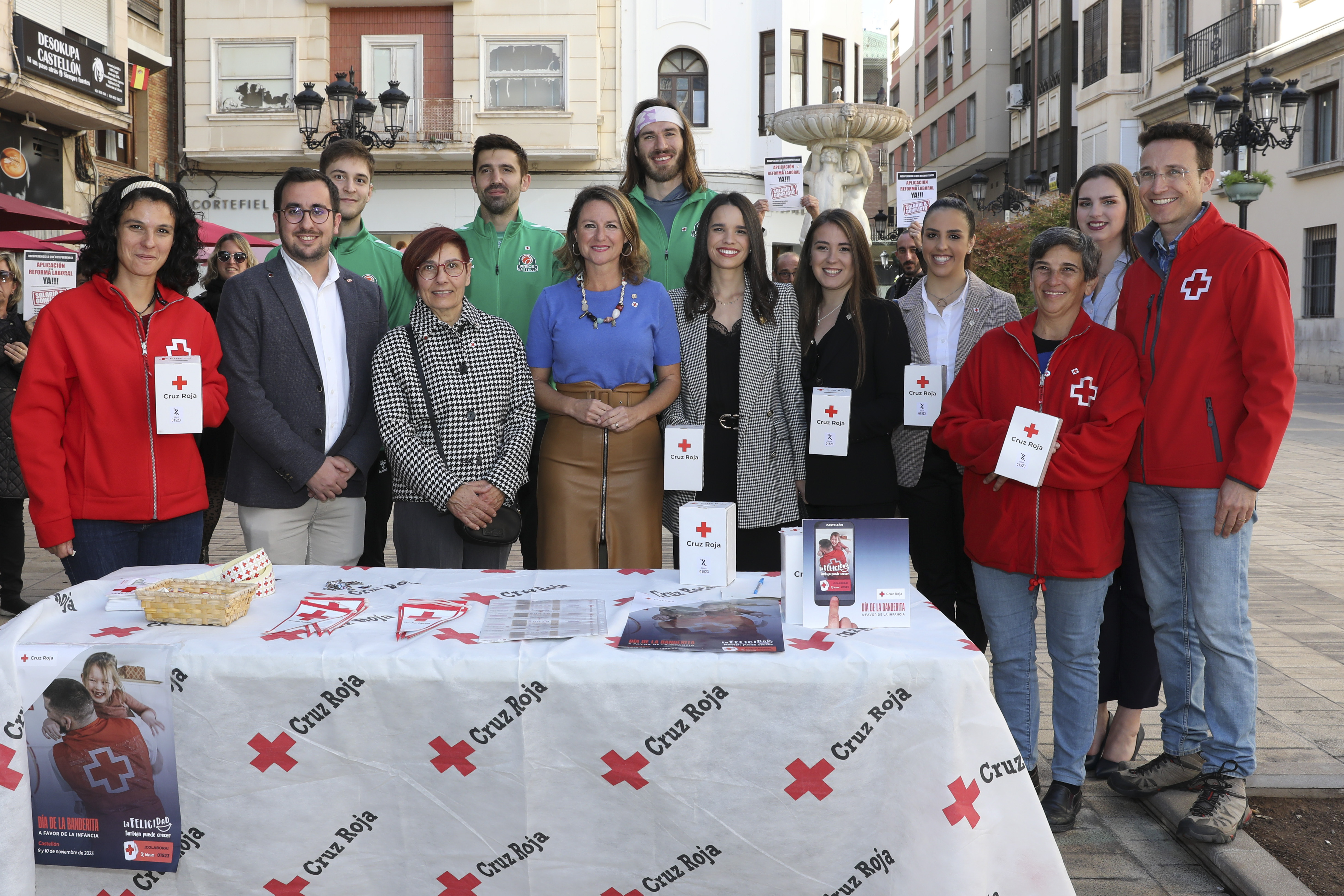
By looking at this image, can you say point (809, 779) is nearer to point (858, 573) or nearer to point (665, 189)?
point (858, 573)

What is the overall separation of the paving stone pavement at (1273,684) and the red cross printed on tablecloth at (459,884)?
166 centimetres

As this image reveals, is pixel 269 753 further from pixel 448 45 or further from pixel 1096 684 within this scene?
pixel 448 45

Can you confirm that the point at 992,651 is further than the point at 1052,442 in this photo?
Yes

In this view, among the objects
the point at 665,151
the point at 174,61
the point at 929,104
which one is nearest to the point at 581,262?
the point at 665,151

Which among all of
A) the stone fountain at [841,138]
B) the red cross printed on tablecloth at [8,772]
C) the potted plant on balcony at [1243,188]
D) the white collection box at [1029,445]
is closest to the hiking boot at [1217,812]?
the white collection box at [1029,445]

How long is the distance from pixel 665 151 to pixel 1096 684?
2.68 metres

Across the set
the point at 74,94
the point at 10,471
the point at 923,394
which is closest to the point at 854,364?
the point at 923,394

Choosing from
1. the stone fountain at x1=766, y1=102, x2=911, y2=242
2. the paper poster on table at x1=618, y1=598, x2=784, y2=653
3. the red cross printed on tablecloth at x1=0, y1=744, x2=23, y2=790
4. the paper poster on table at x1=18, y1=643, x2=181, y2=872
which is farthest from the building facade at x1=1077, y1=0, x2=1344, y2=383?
the red cross printed on tablecloth at x1=0, y1=744, x2=23, y2=790

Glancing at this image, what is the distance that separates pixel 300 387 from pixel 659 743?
207 cm

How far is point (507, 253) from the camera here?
4.46 meters

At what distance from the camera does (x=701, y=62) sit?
2245cm

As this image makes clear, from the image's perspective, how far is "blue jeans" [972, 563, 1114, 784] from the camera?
3297mm

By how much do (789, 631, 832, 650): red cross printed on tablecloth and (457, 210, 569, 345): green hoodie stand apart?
7.91 ft

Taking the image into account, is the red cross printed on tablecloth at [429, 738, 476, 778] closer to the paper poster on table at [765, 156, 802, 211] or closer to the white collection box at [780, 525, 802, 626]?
the white collection box at [780, 525, 802, 626]
